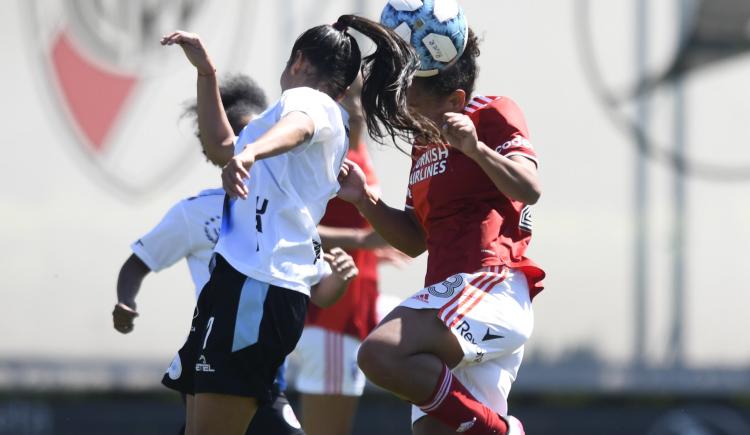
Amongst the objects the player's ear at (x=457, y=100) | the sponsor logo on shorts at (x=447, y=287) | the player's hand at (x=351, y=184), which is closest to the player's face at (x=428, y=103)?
the player's ear at (x=457, y=100)

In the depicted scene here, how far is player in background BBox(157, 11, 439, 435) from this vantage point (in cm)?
315

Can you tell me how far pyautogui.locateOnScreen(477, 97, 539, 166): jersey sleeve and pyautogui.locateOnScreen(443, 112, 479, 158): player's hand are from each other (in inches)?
8.6

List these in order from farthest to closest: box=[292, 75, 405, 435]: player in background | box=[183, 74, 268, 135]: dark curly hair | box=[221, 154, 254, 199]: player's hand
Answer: box=[292, 75, 405, 435]: player in background, box=[183, 74, 268, 135]: dark curly hair, box=[221, 154, 254, 199]: player's hand

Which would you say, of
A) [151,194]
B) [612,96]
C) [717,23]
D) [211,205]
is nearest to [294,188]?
[211,205]

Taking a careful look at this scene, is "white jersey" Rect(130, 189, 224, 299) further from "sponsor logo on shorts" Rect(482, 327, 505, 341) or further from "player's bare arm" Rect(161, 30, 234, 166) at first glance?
"sponsor logo on shorts" Rect(482, 327, 505, 341)

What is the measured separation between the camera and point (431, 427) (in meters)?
3.52

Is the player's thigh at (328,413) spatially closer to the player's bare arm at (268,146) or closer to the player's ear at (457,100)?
the player's ear at (457,100)

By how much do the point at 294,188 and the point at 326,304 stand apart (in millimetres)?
545

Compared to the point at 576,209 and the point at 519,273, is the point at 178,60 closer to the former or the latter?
the point at 576,209

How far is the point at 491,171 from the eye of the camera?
322cm

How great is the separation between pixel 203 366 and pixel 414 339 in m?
0.58

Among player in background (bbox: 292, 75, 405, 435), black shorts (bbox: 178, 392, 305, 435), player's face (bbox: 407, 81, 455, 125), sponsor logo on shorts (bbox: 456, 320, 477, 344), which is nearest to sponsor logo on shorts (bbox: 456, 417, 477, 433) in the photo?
sponsor logo on shorts (bbox: 456, 320, 477, 344)

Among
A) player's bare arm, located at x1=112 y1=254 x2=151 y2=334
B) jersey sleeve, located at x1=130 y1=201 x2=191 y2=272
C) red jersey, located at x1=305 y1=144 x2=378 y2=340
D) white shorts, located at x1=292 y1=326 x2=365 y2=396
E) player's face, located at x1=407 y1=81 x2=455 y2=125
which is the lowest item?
white shorts, located at x1=292 y1=326 x2=365 y2=396

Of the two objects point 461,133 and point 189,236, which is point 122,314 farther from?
point 461,133
